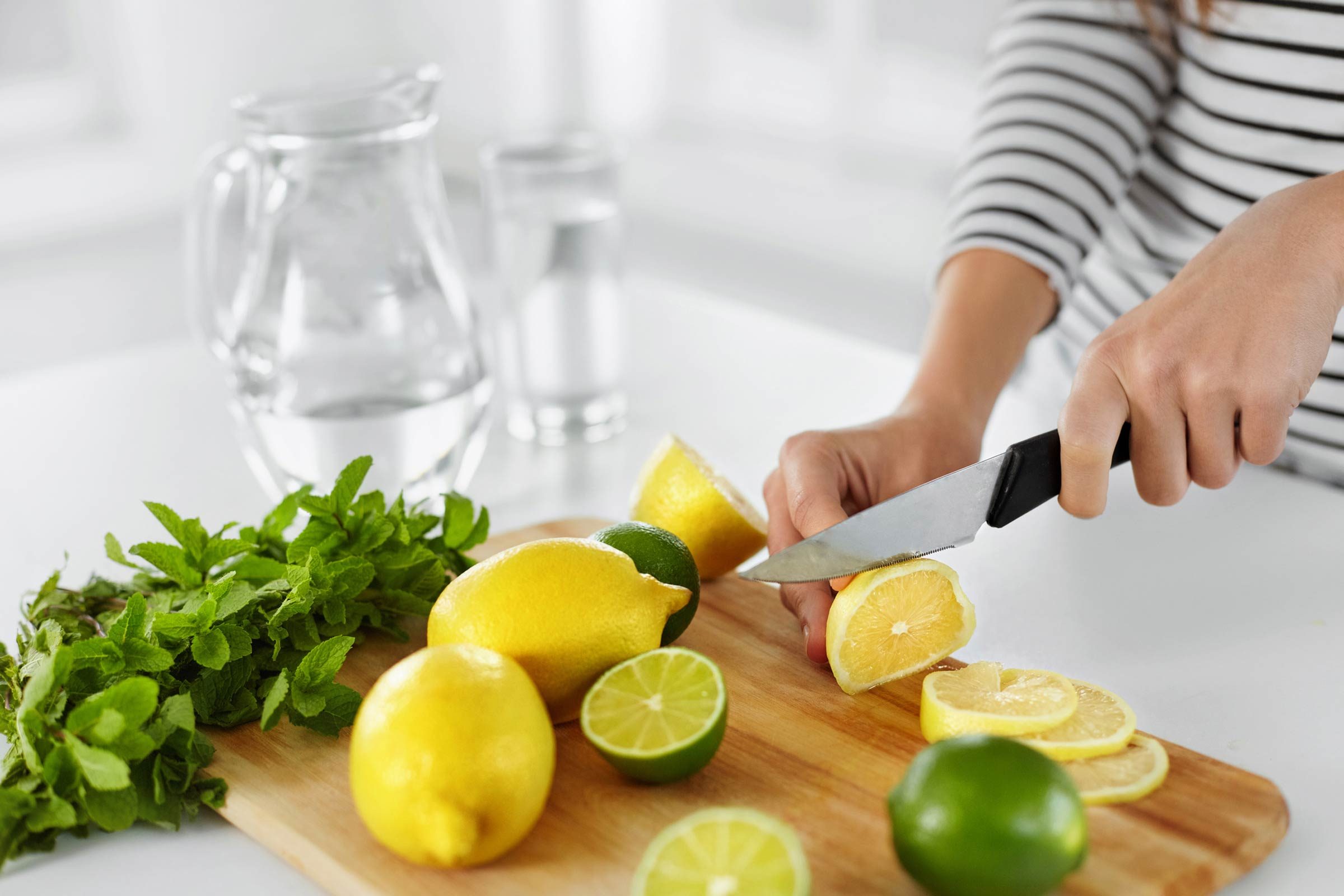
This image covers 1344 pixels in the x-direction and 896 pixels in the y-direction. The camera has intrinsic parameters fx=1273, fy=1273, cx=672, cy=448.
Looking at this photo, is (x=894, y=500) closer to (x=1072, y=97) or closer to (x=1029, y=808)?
(x=1029, y=808)

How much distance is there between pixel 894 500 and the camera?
864 millimetres

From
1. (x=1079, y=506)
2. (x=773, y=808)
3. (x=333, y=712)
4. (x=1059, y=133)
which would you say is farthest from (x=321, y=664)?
(x=1059, y=133)

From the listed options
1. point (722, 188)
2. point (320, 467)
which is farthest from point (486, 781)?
point (722, 188)

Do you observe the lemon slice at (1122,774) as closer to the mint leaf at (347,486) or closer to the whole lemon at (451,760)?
the whole lemon at (451,760)

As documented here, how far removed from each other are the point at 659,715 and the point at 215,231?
0.65 meters

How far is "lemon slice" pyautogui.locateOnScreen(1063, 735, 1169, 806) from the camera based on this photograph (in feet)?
2.40

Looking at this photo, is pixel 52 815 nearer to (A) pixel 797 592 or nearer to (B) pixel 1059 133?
(A) pixel 797 592

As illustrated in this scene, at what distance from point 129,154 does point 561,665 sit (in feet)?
9.79

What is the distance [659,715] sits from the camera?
756mm

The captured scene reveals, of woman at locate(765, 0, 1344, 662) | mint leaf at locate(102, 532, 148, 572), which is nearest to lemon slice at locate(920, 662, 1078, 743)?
woman at locate(765, 0, 1344, 662)

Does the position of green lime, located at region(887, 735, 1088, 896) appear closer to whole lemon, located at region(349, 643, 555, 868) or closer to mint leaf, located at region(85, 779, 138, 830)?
whole lemon, located at region(349, 643, 555, 868)

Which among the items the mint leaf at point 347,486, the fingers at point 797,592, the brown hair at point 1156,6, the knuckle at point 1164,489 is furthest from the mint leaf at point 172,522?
the brown hair at point 1156,6

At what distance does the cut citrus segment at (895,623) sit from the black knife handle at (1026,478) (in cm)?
7

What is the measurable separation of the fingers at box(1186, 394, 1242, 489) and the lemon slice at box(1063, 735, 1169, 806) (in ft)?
0.90
